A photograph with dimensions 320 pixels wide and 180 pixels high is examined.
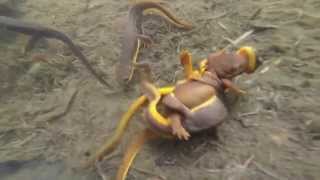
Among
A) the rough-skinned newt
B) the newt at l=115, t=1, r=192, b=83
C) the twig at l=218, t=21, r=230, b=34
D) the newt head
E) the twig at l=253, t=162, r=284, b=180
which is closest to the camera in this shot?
the twig at l=253, t=162, r=284, b=180

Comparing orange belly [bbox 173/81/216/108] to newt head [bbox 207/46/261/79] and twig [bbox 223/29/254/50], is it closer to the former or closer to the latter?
newt head [bbox 207/46/261/79]

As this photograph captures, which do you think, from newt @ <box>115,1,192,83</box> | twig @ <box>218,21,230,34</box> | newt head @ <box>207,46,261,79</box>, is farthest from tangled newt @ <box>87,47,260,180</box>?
twig @ <box>218,21,230,34</box>

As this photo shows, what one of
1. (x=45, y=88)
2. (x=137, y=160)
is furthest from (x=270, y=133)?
(x=45, y=88)

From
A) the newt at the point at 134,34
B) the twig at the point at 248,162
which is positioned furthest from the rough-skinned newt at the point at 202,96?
the newt at the point at 134,34

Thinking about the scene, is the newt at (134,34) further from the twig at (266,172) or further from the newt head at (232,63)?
the twig at (266,172)

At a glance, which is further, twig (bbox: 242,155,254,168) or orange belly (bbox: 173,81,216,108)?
orange belly (bbox: 173,81,216,108)

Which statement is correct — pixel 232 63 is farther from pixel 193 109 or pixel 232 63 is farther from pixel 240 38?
pixel 240 38
